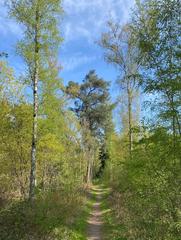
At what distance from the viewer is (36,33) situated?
622 inches

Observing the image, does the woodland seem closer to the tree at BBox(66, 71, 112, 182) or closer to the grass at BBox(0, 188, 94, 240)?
the grass at BBox(0, 188, 94, 240)

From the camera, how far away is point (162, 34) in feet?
30.5

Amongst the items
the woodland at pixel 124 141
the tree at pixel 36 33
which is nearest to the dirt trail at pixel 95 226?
the woodland at pixel 124 141

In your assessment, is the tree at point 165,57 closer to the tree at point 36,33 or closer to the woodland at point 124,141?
the woodland at point 124,141

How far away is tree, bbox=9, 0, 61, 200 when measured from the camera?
51.2 ft

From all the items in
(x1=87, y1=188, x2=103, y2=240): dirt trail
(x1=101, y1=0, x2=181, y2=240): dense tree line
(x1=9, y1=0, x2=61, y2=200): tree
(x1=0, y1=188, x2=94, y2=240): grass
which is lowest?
(x1=87, y1=188, x2=103, y2=240): dirt trail

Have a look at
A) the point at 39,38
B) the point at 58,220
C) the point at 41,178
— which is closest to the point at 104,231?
the point at 58,220

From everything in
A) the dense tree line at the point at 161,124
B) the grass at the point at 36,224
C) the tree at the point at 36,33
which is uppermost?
the tree at the point at 36,33

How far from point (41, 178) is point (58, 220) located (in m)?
12.8

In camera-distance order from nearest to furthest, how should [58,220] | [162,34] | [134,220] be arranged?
1. [162,34]
2. [134,220]
3. [58,220]

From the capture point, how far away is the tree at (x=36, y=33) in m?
15.6

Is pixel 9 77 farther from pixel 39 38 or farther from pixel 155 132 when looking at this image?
pixel 155 132

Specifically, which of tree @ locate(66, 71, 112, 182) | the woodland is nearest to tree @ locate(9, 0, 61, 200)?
the woodland

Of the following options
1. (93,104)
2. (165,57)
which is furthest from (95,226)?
(93,104)
